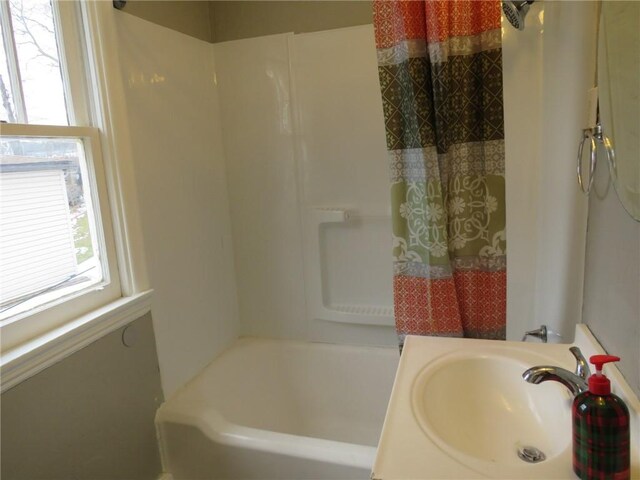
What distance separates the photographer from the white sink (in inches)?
31.5

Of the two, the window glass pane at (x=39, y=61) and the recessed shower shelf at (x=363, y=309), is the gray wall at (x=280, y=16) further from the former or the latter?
the recessed shower shelf at (x=363, y=309)

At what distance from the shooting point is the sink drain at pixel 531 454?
95 cm

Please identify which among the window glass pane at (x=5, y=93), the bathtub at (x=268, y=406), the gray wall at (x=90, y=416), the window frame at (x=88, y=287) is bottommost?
the bathtub at (x=268, y=406)

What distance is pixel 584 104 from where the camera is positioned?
1.29 metres

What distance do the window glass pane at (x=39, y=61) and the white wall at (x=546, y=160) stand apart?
60.4 inches

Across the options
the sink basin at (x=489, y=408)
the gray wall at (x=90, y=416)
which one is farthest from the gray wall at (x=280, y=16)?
the sink basin at (x=489, y=408)

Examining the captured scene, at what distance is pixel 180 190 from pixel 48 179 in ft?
2.06

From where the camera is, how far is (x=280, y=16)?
2068mm

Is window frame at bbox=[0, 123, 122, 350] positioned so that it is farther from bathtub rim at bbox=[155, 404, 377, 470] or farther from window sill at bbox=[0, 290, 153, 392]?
bathtub rim at bbox=[155, 404, 377, 470]

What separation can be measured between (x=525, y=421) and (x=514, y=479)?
1.13ft

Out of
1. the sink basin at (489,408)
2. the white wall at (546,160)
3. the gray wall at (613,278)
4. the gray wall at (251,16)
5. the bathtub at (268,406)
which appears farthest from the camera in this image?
the gray wall at (251,16)

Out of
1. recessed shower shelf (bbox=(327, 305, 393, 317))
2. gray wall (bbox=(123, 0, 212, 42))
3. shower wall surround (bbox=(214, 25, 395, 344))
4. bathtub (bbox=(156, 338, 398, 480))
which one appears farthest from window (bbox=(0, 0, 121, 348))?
recessed shower shelf (bbox=(327, 305, 393, 317))

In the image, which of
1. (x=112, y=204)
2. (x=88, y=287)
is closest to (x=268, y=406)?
(x=88, y=287)

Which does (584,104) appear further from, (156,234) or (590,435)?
(156,234)
